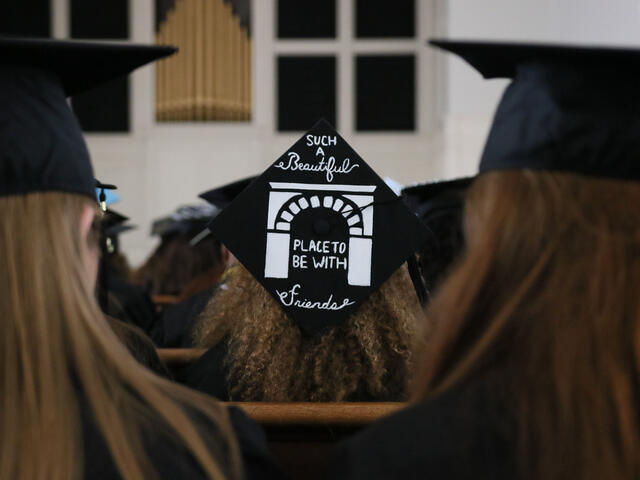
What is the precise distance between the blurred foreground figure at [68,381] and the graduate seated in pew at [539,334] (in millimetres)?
199

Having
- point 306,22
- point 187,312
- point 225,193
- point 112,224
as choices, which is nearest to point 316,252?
point 225,193

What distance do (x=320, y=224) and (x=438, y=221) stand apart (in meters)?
1.39

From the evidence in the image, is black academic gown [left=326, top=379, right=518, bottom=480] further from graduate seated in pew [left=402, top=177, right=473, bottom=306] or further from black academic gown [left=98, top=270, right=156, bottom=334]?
black academic gown [left=98, top=270, right=156, bottom=334]

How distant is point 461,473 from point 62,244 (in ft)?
1.83

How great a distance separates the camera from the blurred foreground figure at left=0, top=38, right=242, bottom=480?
3.40ft

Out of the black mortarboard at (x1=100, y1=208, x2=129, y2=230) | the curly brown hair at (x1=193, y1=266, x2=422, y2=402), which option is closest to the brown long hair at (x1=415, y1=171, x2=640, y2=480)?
the curly brown hair at (x1=193, y1=266, x2=422, y2=402)

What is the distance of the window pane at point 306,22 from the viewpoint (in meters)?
8.77

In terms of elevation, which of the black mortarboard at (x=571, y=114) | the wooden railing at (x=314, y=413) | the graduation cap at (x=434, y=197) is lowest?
the wooden railing at (x=314, y=413)

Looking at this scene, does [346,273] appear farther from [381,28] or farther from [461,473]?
[381,28]

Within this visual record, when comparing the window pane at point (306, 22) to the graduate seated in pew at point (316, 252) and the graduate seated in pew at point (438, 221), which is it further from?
the graduate seated in pew at point (316, 252)

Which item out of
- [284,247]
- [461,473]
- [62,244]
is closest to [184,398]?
[62,244]

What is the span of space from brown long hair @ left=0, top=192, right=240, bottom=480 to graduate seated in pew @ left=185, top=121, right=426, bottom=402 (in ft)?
2.66

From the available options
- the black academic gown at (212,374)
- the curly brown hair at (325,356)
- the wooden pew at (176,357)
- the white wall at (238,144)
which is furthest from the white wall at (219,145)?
the curly brown hair at (325,356)

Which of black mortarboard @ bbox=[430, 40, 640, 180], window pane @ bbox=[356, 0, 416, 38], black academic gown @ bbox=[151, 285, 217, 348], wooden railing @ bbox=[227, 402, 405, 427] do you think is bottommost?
black academic gown @ bbox=[151, 285, 217, 348]
